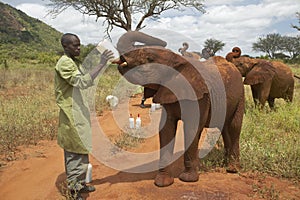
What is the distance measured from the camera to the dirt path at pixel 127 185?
3412mm

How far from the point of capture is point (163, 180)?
3.63 m

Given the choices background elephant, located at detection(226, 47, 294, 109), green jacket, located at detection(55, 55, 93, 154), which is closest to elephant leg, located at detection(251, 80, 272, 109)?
background elephant, located at detection(226, 47, 294, 109)

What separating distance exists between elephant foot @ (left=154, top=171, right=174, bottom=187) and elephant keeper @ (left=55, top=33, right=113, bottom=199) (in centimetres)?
87

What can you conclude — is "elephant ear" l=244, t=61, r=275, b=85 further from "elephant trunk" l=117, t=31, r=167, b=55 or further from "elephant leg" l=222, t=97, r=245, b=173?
"elephant trunk" l=117, t=31, r=167, b=55

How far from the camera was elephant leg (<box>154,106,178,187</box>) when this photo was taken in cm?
364

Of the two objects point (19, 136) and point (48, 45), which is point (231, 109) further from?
point (48, 45)

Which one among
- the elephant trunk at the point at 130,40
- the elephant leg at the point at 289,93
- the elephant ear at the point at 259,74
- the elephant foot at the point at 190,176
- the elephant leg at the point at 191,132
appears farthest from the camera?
the elephant leg at the point at 289,93

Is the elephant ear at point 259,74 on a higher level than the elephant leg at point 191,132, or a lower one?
higher

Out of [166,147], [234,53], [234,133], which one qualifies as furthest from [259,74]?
[166,147]

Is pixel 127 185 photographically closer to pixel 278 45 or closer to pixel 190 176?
pixel 190 176

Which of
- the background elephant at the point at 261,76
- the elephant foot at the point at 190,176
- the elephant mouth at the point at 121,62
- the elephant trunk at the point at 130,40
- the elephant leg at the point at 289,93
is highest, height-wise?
the elephant trunk at the point at 130,40

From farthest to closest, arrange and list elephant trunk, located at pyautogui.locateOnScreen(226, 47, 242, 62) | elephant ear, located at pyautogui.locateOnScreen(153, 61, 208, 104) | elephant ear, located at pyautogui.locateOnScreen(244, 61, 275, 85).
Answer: elephant ear, located at pyautogui.locateOnScreen(244, 61, 275, 85)
elephant trunk, located at pyautogui.locateOnScreen(226, 47, 242, 62)
elephant ear, located at pyautogui.locateOnScreen(153, 61, 208, 104)

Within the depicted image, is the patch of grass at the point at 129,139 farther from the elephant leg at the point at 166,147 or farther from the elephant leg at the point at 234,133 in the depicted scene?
the elephant leg at the point at 234,133

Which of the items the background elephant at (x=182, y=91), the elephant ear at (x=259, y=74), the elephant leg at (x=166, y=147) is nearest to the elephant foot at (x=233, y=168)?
the background elephant at (x=182, y=91)
